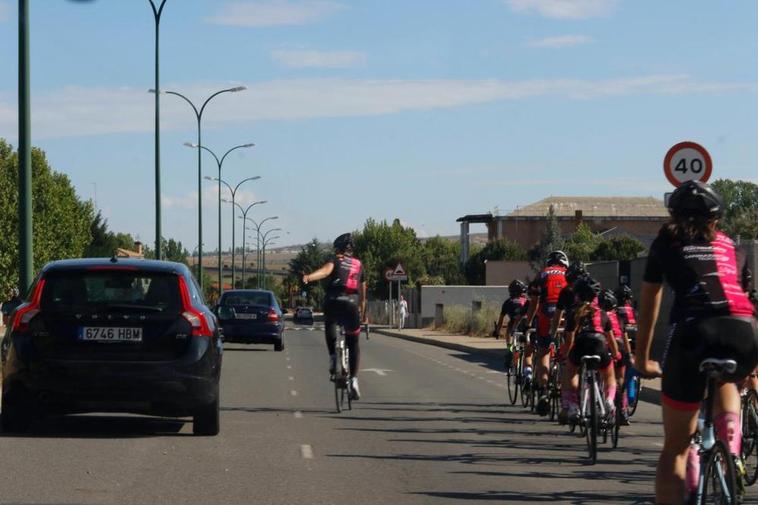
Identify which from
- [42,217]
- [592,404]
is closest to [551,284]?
[592,404]

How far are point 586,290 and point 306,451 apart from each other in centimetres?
284

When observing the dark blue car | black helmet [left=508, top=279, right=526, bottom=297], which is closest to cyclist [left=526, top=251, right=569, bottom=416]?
black helmet [left=508, top=279, right=526, bottom=297]

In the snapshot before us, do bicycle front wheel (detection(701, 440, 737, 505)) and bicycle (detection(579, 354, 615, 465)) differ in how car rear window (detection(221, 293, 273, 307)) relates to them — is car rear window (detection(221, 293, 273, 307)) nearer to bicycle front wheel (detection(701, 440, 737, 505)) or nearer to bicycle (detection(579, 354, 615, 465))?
bicycle (detection(579, 354, 615, 465))

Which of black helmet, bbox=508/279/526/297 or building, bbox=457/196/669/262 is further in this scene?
building, bbox=457/196/669/262

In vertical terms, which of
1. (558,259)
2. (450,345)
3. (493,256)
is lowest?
(450,345)

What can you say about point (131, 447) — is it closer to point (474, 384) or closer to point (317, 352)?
point (474, 384)

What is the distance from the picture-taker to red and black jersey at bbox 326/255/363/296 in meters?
16.3

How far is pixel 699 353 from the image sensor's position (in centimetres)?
660

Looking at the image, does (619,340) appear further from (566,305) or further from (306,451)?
(306,451)

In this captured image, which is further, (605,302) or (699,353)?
(605,302)

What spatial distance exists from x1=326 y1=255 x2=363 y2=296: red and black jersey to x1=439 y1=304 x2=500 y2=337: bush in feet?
110

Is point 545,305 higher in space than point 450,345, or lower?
higher

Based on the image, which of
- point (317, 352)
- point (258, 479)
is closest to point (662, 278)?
point (258, 479)

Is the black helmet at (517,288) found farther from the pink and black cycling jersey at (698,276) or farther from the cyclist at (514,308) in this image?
the pink and black cycling jersey at (698,276)
